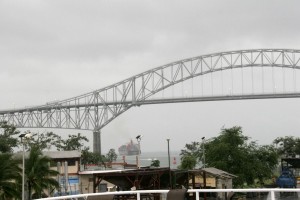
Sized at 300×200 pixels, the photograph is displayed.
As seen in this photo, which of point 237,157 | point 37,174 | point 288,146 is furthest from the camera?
point 288,146

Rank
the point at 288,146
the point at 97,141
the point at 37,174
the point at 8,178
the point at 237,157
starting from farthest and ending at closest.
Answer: the point at 97,141, the point at 288,146, the point at 237,157, the point at 37,174, the point at 8,178

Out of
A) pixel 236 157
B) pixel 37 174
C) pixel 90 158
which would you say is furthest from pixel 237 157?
pixel 90 158

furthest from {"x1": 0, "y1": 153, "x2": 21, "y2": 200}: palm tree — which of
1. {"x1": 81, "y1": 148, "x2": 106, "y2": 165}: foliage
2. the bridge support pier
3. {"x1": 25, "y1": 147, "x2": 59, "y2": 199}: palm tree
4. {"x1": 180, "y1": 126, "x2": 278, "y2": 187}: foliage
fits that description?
the bridge support pier

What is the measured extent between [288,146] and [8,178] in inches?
2743

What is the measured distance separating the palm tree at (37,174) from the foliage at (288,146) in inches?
2430

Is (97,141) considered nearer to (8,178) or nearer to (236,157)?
(236,157)

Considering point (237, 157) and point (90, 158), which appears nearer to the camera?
point (237, 157)

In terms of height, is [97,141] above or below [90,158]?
above

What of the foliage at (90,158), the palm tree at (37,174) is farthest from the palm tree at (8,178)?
the foliage at (90,158)

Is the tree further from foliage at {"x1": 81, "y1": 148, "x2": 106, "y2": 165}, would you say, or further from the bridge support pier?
the bridge support pier

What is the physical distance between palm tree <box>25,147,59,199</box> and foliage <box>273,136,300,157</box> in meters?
61.7

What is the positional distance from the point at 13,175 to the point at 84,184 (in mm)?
16669

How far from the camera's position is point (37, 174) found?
32.8 metres

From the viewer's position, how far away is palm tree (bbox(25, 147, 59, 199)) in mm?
32594
